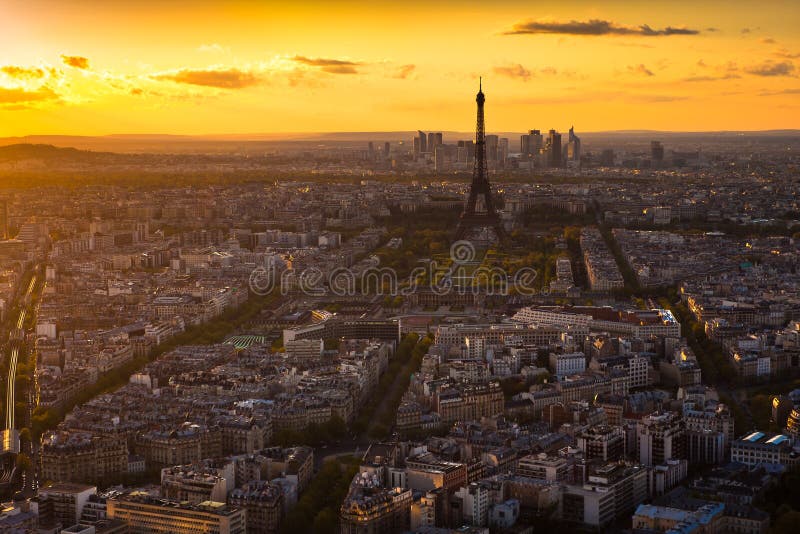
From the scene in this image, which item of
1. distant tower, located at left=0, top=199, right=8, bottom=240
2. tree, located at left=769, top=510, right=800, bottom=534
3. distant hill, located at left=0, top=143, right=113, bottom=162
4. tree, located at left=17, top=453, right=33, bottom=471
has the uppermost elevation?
distant hill, located at left=0, top=143, right=113, bottom=162

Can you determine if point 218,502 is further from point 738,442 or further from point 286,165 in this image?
point 286,165

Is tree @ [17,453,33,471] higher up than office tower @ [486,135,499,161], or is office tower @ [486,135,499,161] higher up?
office tower @ [486,135,499,161]

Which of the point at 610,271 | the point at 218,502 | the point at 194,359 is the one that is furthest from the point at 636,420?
the point at 610,271

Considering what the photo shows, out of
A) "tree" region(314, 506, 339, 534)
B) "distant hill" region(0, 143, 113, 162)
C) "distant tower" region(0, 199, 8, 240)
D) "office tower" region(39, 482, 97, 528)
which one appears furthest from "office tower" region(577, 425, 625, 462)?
"distant hill" region(0, 143, 113, 162)

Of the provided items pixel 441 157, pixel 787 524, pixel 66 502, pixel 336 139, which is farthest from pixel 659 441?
pixel 336 139

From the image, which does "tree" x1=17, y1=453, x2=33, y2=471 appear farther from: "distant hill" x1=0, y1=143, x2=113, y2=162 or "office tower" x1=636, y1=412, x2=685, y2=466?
"distant hill" x1=0, y1=143, x2=113, y2=162

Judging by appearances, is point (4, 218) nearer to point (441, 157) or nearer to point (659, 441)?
point (659, 441)

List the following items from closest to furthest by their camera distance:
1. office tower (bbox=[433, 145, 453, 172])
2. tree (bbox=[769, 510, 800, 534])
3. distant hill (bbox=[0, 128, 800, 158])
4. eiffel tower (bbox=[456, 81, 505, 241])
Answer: tree (bbox=[769, 510, 800, 534]) → eiffel tower (bbox=[456, 81, 505, 241]) → office tower (bbox=[433, 145, 453, 172]) → distant hill (bbox=[0, 128, 800, 158])

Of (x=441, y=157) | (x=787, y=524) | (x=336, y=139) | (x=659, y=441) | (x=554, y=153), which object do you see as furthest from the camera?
(x=336, y=139)
